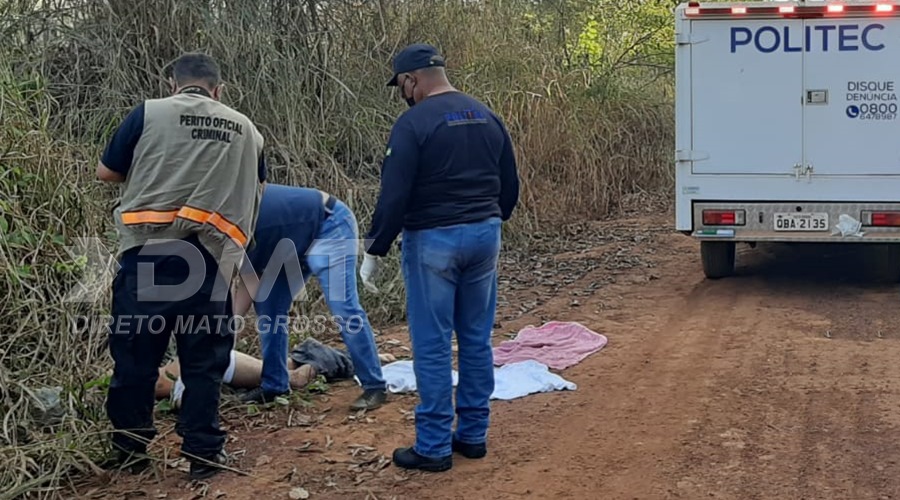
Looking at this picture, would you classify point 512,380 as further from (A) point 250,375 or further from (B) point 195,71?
(B) point 195,71

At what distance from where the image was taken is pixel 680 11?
30.3ft

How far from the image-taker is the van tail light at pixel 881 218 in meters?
8.95

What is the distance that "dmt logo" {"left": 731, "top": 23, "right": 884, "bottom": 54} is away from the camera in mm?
8938

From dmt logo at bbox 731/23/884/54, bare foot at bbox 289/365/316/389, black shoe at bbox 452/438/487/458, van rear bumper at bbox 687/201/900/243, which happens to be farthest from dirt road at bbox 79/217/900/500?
dmt logo at bbox 731/23/884/54

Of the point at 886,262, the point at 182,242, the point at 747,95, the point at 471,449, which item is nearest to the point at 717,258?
the point at 886,262

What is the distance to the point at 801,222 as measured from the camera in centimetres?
920

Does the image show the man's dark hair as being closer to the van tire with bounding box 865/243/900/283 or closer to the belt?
the belt

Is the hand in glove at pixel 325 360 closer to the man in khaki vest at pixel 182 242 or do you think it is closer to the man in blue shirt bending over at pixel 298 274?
the man in blue shirt bending over at pixel 298 274

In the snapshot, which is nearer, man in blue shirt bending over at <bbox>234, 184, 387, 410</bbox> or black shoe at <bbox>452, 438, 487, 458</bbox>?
black shoe at <bbox>452, 438, 487, 458</bbox>

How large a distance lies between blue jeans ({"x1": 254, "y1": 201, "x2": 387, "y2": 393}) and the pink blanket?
1293 mm

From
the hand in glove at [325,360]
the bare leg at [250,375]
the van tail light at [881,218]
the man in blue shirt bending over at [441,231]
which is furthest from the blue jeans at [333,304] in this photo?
the van tail light at [881,218]

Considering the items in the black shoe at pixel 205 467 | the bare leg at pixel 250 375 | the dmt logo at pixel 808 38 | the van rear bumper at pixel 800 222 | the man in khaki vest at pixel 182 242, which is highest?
the dmt logo at pixel 808 38

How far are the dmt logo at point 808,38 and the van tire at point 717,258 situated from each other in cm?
182

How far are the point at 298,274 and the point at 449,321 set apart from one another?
131 cm
